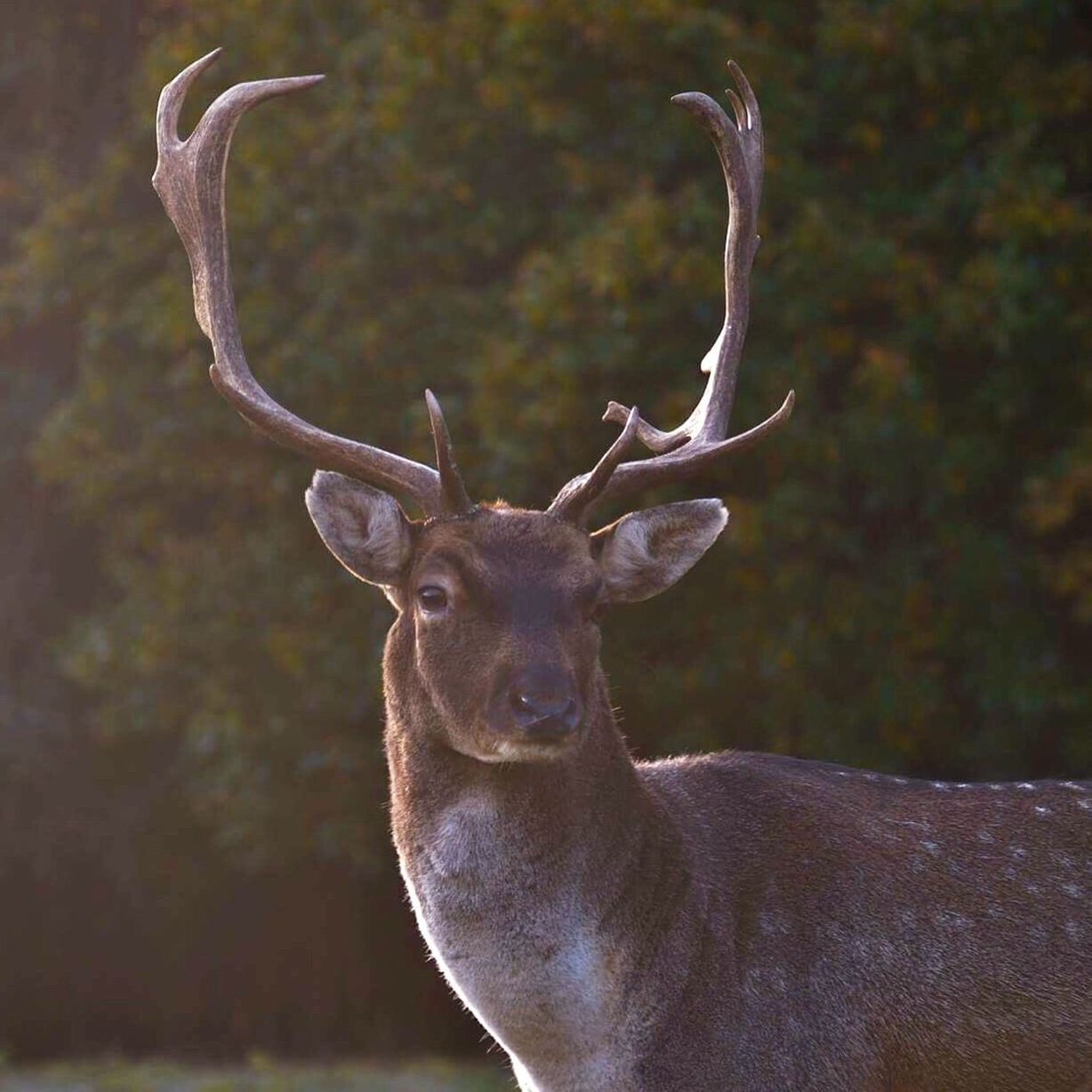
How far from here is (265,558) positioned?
1179 cm

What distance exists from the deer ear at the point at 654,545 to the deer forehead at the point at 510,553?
0.29 feet

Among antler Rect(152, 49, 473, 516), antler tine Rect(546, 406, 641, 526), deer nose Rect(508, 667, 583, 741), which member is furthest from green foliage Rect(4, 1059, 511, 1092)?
deer nose Rect(508, 667, 583, 741)

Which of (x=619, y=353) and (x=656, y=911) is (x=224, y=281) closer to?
(x=656, y=911)

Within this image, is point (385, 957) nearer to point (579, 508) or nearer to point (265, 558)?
point (265, 558)

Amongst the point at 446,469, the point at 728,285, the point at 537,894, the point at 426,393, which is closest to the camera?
the point at 537,894

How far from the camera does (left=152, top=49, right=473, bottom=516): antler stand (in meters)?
5.30

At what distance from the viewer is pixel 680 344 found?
10695 mm

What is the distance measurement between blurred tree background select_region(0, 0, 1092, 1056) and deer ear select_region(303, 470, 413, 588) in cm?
517

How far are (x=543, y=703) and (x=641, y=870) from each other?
61 centimetres

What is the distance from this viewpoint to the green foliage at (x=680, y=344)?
34.5 feet

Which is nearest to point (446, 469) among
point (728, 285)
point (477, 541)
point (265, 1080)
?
point (477, 541)

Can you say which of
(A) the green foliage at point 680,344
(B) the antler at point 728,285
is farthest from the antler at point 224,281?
(A) the green foliage at point 680,344

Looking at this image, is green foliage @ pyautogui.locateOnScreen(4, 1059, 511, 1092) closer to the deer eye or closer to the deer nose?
the deer eye

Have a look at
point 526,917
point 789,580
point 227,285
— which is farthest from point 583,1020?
point 789,580
